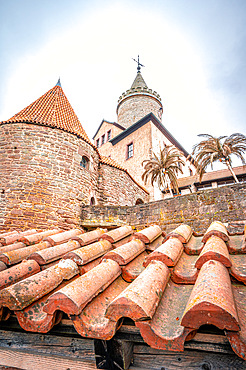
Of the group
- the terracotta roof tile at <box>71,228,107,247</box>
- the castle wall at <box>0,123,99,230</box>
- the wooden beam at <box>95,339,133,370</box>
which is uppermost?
the castle wall at <box>0,123,99,230</box>

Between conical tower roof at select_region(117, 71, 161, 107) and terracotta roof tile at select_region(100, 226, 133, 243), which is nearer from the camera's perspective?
terracotta roof tile at select_region(100, 226, 133, 243)

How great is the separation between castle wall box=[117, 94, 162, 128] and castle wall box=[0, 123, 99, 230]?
14.0 metres

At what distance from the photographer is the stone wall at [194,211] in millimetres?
5406

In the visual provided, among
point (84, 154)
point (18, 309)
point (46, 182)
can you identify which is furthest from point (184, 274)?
point (84, 154)

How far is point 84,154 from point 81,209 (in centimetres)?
235

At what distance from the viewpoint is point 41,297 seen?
1727mm

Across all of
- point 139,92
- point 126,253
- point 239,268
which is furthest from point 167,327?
point 139,92

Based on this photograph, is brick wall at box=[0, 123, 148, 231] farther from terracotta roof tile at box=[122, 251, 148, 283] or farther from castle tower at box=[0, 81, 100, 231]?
terracotta roof tile at box=[122, 251, 148, 283]

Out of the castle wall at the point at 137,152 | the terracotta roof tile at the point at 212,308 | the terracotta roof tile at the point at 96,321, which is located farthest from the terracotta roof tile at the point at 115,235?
the castle wall at the point at 137,152

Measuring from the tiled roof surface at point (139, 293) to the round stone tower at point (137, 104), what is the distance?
2059 cm

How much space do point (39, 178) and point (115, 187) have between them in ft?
14.2

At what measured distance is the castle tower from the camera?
754 centimetres

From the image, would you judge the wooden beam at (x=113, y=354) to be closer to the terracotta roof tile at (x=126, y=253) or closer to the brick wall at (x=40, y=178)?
the terracotta roof tile at (x=126, y=253)

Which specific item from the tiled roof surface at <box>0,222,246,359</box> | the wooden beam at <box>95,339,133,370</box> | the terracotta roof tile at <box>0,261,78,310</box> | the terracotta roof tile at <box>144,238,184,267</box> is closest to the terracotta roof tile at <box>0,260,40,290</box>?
the tiled roof surface at <box>0,222,246,359</box>
